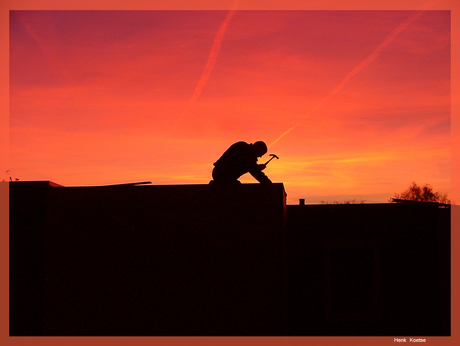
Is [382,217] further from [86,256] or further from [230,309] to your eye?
[86,256]

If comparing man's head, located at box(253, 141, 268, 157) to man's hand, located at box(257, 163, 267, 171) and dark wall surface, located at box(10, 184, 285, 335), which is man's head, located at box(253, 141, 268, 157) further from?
dark wall surface, located at box(10, 184, 285, 335)

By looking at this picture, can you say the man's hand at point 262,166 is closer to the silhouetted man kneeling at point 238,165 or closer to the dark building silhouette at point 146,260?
the silhouetted man kneeling at point 238,165

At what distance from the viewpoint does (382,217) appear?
1162cm

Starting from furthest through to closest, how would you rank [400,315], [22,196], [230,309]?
[400,315], [22,196], [230,309]

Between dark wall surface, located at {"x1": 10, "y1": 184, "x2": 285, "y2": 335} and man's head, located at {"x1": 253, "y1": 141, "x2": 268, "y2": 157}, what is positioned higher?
man's head, located at {"x1": 253, "y1": 141, "x2": 268, "y2": 157}

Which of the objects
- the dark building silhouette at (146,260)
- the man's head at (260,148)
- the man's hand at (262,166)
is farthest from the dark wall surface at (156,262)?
the man's head at (260,148)

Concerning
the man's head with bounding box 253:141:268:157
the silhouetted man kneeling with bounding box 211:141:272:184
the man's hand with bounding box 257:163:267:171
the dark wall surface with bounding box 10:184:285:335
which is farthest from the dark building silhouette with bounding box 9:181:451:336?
the man's head with bounding box 253:141:268:157

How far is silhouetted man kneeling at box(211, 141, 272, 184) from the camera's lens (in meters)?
8.18

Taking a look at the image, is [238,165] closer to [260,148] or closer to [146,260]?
[260,148]

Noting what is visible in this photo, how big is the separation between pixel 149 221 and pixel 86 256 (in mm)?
1348

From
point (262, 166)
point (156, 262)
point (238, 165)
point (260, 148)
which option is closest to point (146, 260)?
point (156, 262)

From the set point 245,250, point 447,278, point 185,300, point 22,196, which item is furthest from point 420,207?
point 22,196

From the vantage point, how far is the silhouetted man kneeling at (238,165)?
8.18 metres

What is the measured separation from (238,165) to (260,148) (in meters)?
0.53
